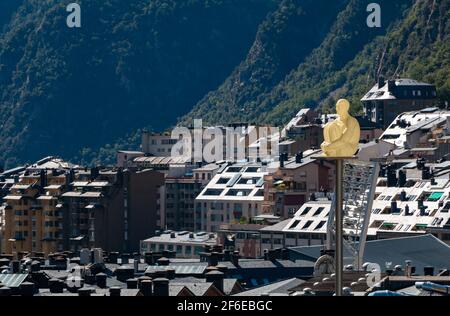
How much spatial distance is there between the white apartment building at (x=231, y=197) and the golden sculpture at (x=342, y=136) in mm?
98838

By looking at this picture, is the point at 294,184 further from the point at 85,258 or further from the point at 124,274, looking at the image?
the point at 124,274

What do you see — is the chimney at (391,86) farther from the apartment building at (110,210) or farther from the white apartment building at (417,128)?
the apartment building at (110,210)

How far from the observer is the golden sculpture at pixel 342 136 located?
15.2 meters

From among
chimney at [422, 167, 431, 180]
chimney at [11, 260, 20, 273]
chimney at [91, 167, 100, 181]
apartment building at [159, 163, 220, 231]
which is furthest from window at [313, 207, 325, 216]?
apartment building at [159, 163, 220, 231]

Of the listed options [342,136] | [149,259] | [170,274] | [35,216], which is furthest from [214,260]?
[342,136]

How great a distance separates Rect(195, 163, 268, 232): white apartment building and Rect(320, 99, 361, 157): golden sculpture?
324 feet

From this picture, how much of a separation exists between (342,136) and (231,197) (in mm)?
104785

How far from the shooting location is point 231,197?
120 metres

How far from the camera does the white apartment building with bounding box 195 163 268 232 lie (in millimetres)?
117625

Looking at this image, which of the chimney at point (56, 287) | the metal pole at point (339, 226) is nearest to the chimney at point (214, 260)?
the chimney at point (56, 287)

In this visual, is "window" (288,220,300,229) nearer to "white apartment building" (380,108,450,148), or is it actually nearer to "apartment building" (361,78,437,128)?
"white apartment building" (380,108,450,148)
